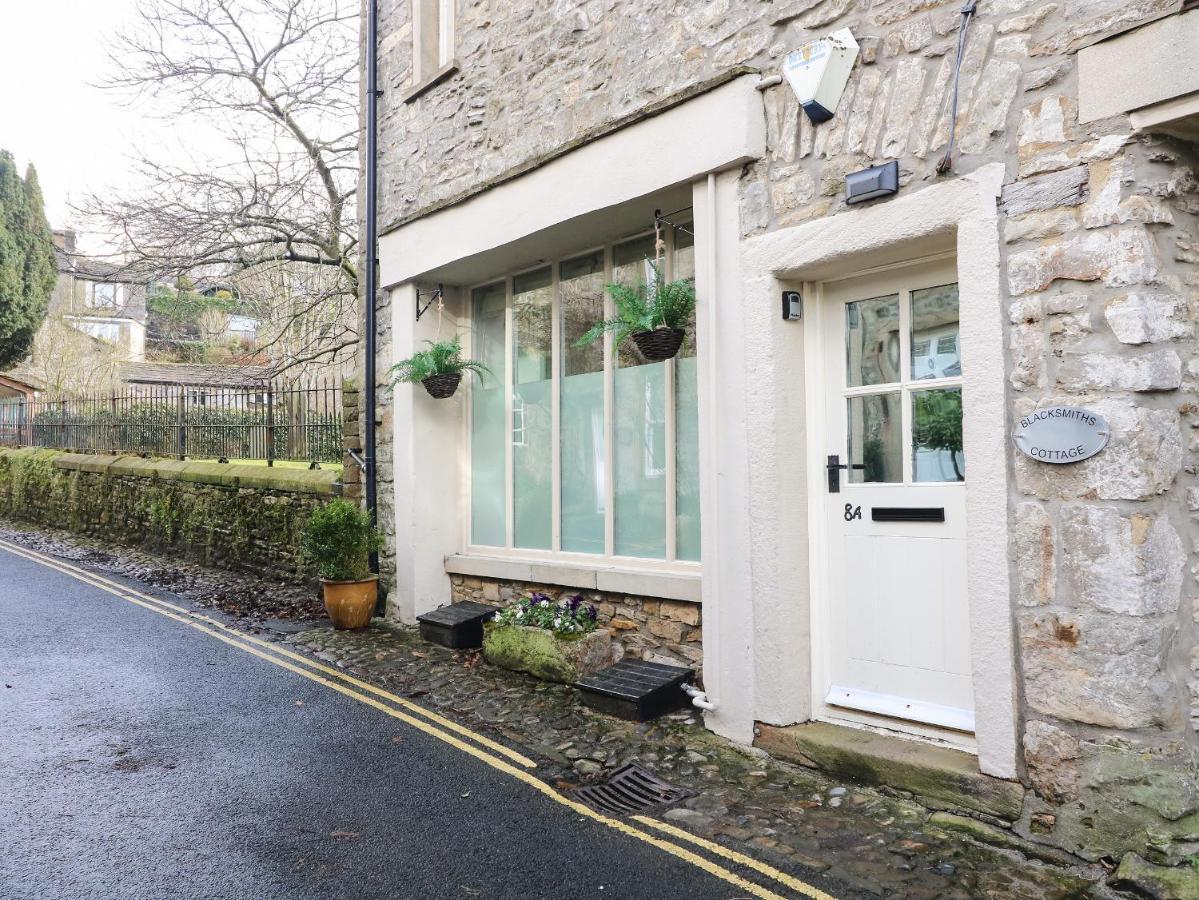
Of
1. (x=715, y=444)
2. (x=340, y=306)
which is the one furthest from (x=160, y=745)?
(x=340, y=306)

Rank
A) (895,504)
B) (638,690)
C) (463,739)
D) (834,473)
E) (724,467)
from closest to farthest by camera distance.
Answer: (895,504) < (834,473) < (724,467) < (463,739) < (638,690)

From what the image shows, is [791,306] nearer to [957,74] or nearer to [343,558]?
[957,74]

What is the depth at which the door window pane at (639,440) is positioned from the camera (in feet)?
19.0

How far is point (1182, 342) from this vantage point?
11.1 ft

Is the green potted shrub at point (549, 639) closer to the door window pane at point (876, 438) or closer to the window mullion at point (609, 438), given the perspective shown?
the window mullion at point (609, 438)

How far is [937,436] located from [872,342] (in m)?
0.61

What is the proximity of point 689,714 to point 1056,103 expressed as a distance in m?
3.59

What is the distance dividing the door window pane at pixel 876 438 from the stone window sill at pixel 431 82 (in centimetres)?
435

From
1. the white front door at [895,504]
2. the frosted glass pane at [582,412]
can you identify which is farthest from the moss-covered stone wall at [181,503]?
the white front door at [895,504]

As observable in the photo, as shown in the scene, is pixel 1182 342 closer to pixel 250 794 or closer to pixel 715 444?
pixel 715 444

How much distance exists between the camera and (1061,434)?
345cm

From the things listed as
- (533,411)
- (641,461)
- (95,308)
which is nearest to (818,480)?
(641,461)

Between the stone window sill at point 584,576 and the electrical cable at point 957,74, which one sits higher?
the electrical cable at point 957,74

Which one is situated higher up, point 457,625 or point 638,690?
point 457,625
